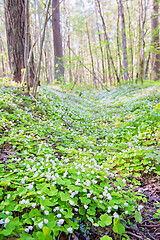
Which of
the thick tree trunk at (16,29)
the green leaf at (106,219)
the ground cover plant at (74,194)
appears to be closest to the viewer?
the ground cover plant at (74,194)

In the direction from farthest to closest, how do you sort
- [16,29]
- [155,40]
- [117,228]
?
[155,40] → [16,29] → [117,228]

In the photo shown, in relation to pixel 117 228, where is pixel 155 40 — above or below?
above

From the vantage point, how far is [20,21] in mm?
6047

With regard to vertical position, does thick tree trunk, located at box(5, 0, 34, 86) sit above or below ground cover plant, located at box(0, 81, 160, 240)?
above

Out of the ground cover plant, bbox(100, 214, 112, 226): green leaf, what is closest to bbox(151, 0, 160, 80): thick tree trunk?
the ground cover plant

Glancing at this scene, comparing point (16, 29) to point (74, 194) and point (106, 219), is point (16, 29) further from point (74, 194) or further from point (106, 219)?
point (106, 219)

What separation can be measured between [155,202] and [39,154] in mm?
2047

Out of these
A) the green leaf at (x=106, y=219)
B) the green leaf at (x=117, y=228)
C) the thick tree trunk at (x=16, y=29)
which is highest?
the thick tree trunk at (x=16, y=29)

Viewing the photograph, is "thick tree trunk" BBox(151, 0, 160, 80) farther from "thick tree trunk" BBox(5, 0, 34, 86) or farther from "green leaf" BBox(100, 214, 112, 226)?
"green leaf" BBox(100, 214, 112, 226)

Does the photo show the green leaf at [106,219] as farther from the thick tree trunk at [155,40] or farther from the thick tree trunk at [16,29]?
the thick tree trunk at [155,40]

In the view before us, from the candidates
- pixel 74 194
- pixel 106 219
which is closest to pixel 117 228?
pixel 106 219

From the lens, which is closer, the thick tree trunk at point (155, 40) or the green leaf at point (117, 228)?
the green leaf at point (117, 228)

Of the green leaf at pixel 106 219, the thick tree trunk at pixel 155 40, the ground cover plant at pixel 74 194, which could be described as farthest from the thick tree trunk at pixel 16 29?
the thick tree trunk at pixel 155 40

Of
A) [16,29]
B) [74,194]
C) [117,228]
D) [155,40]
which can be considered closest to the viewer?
[117,228]
